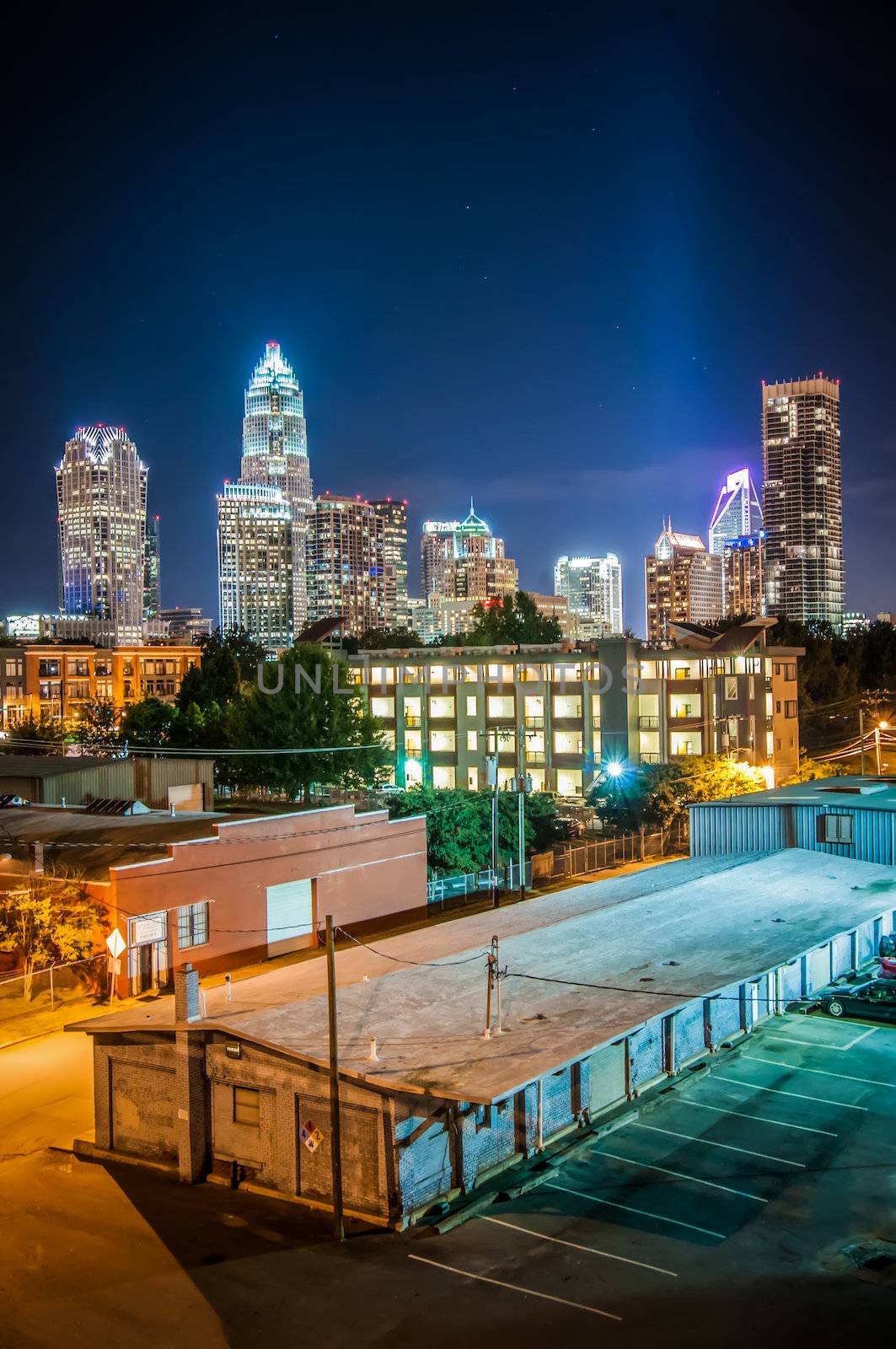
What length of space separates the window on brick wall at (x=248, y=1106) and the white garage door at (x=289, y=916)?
13843 millimetres

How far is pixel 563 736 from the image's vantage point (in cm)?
7081

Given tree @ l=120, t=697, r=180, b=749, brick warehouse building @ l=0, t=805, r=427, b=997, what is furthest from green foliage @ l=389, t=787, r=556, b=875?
tree @ l=120, t=697, r=180, b=749

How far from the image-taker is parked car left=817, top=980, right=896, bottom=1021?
23.2 metres

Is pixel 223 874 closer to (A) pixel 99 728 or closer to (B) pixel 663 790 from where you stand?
(B) pixel 663 790

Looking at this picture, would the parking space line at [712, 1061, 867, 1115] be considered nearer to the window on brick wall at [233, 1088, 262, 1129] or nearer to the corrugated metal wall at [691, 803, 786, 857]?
the window on brick wall at [233, 1088, 262, 1129]

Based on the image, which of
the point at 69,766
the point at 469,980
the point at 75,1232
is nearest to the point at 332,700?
the point at 69,766

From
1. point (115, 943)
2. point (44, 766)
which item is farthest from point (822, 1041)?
point (44, 766)

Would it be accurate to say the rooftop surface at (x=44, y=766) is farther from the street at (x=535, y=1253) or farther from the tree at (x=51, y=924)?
the street at (x=535, y=1253)

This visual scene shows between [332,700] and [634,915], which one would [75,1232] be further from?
[332,700]

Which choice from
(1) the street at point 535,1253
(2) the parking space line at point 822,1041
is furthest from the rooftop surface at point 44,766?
(2) the parking space line at point 822,1041

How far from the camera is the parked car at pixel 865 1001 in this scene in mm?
23203

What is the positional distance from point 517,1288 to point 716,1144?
17.8 ft

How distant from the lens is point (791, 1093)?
763 inches

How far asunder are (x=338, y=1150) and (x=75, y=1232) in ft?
13.3
